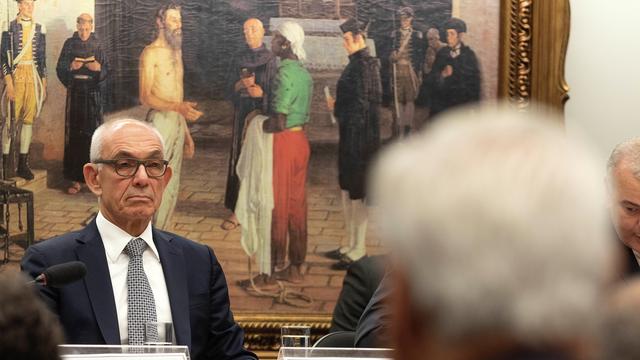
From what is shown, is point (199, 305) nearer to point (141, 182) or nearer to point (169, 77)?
point (141, 182)

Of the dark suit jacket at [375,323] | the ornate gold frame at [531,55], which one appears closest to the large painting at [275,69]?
the ornate gold frame at [531,55]

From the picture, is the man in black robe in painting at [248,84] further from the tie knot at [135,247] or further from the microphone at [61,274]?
the microphone at [61,274]

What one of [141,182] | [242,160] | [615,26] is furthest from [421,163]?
[615,26]

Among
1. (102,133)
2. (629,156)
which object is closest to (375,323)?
(102,133)

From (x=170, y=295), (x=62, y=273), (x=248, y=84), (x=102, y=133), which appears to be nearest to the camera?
(x=62, y=273)

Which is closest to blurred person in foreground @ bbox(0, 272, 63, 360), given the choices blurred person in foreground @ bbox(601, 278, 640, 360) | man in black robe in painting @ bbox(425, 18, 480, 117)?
blurred person in foreground @ bbox(601, 278, 640, 360)

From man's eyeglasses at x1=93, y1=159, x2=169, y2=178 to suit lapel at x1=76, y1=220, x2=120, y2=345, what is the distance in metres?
0.25

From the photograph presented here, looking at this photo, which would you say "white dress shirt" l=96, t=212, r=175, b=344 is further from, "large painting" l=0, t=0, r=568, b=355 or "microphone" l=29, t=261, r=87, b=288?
"large painting" l=0, t=0, r=568, b=355

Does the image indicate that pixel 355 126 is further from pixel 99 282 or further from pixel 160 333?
pixel 160 333

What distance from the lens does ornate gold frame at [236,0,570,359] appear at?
→ 216 inches

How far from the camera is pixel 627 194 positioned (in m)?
4.60

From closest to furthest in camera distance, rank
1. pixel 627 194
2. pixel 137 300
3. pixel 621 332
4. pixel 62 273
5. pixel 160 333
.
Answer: pixel 621 332
pixel 62 273
pixel 160 333
pixel 137 300
pixel 627 194

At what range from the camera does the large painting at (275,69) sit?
5340 millimetres

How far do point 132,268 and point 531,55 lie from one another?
2460mm
